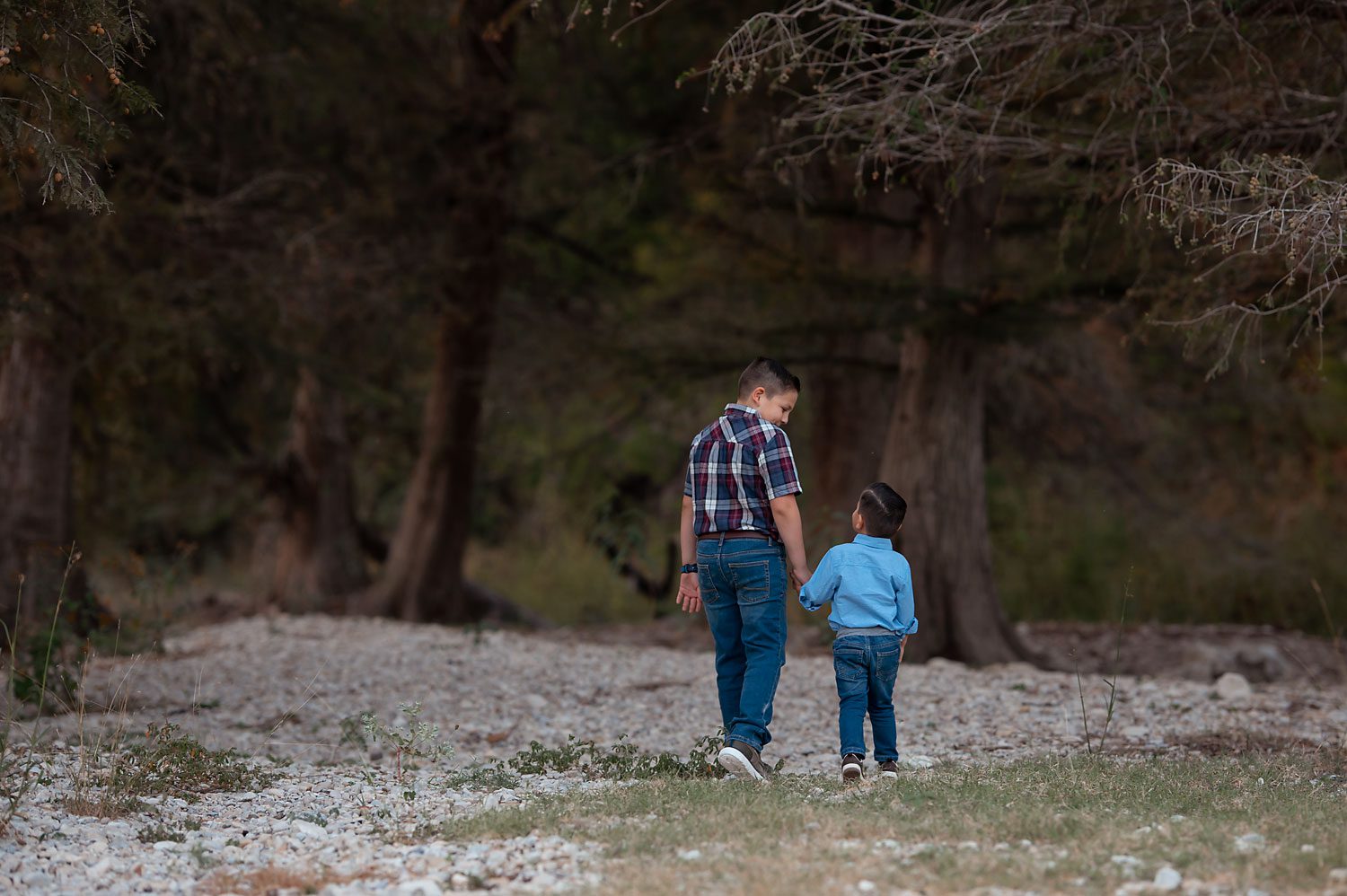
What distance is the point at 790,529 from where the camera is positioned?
17.3 ft

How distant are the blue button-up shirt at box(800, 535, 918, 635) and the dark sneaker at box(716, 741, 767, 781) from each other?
23.9 inches

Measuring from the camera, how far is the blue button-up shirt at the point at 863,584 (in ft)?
17.7

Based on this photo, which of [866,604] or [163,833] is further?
[866,604]

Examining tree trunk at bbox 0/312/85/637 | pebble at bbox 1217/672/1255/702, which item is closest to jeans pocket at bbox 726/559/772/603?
pebble at bbox 1217/672/1255/702

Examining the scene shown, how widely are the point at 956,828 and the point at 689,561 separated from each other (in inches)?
67.6

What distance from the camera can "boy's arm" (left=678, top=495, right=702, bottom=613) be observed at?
554 centimetres

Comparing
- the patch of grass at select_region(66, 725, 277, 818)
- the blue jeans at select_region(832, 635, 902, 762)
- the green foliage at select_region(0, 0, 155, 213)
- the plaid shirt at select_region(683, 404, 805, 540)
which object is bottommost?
the patch of grass at select_region(66, 725, 277, 818)

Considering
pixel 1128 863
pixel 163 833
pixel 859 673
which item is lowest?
pixel 163 833

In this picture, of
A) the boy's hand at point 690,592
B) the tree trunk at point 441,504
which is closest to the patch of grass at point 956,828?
the boy's hand at point 690,592

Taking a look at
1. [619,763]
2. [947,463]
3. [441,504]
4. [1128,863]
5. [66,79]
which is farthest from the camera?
[441,504]

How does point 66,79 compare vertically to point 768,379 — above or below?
above

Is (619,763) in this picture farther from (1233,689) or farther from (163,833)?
(1233,689)

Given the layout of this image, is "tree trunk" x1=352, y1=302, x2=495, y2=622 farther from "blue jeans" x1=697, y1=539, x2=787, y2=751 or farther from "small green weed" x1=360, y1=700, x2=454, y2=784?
"blue jeans" x1=697, y1=539, x2=787, y2=751

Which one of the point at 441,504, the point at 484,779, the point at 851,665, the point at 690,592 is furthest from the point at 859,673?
the point at 441,504
